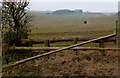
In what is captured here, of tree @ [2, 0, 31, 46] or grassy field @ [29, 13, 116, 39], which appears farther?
grassy field @ [29, 13, 116, 39]

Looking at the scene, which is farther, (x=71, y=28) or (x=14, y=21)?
(x=71, y=28)

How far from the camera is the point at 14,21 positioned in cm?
1405

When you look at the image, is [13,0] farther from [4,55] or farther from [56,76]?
[56,76]

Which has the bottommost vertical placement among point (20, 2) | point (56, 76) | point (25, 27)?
point (56, 76)

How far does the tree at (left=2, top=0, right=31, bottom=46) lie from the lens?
44.4 ft

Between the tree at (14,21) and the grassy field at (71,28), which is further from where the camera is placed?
the grassy field at (71,28)

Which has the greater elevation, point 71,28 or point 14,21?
point 14,21

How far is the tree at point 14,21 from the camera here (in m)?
13.5

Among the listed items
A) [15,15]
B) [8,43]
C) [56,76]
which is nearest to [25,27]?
[15,15]

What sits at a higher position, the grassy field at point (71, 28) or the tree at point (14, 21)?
the tree at point (14, 21)

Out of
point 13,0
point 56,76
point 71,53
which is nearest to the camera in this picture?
point 56,76

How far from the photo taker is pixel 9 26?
13.9 metres

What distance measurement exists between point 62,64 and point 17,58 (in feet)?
6.18

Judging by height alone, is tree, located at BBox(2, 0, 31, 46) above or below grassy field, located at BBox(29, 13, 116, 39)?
above
